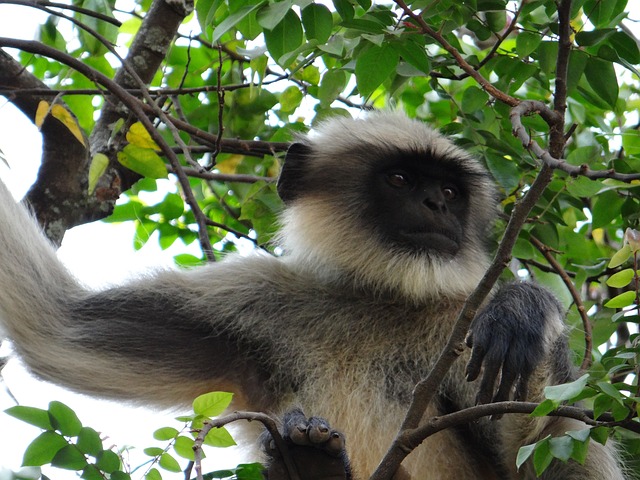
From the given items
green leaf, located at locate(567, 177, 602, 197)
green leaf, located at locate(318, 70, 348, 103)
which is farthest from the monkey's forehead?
green leaf, located at locate(567, 177, 602, 197)

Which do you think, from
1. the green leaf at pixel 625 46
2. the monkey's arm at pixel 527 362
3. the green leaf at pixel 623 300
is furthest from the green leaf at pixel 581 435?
the green leaf at pixel 625 46

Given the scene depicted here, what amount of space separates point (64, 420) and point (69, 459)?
0.09 m

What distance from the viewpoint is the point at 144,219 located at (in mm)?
4465

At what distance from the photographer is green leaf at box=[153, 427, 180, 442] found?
2266 millimetres

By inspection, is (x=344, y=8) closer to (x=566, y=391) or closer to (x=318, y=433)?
(x=318, y=433)

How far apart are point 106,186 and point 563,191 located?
175cm

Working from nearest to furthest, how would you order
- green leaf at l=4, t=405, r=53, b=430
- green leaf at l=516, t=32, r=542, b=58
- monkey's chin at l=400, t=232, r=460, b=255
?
green leaf at l=4, t=405, r=53, b=430 → green leaf at l=516, t=32, r=542, b=58 → monkey's chin at l=400, t=232, r=460, b=255

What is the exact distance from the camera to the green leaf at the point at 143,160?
360 centimetres

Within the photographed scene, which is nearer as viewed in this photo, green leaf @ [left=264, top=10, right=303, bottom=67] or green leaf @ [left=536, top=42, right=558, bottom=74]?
green leaf @ [left=264, top=10, right=303, bottom=67]

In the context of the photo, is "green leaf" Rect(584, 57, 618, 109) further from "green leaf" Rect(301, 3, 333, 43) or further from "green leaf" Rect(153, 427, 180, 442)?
"green leaf" Rect(153, 427, 180, 442)

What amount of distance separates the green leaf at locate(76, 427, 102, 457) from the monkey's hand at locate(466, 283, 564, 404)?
1073 millimetres

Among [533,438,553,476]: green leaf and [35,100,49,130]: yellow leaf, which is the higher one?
[35,100,49,130]: yellow leaf

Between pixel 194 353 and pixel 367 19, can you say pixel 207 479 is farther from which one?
pixel 367 19

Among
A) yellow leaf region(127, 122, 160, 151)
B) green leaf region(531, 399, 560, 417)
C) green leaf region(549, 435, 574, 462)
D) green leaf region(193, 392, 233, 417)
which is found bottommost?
green leaf region(549, 435, 574, 462)
